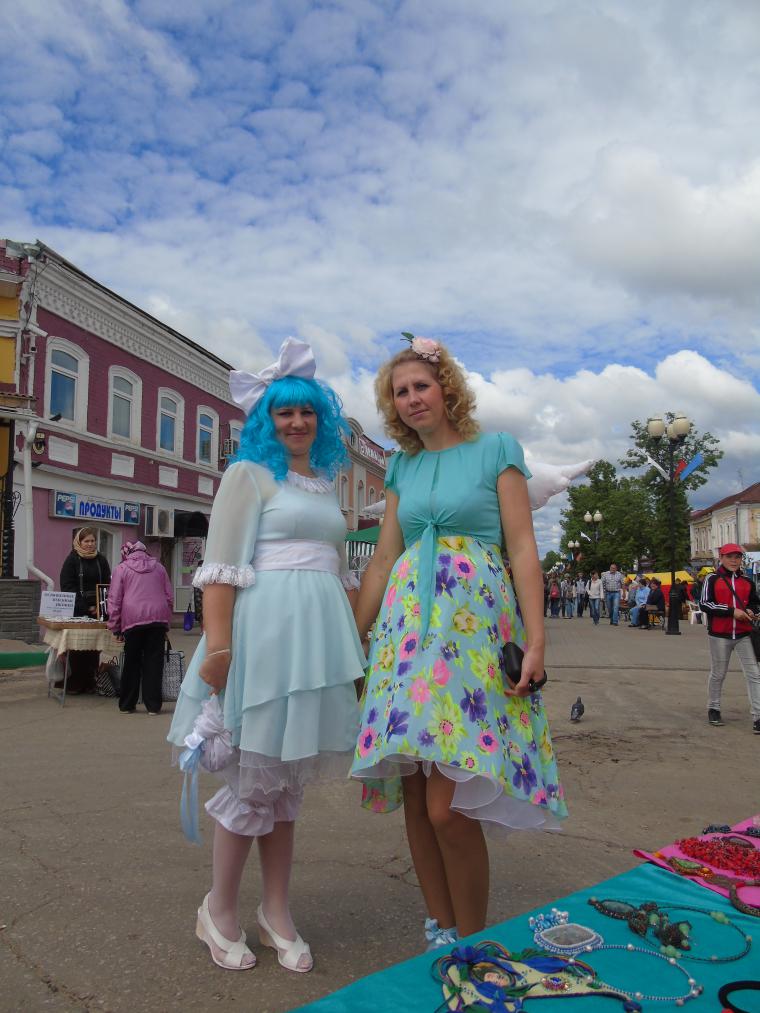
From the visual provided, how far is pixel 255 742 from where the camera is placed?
239 cm

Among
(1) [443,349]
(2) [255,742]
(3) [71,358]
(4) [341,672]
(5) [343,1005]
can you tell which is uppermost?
(3) [71,358]

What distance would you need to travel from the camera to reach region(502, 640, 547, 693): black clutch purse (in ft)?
7.64

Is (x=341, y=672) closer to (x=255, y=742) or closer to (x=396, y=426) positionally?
(x=255, y=742)

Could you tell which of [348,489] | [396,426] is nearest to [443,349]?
[396,426]

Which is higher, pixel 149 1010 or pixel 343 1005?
pixel 343 1005

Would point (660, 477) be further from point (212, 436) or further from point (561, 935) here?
point (561, 935)

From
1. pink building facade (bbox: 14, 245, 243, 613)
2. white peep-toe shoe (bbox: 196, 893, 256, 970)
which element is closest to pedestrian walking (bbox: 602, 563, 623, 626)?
pink building facade (bbox: 14, 245, 243, 613)

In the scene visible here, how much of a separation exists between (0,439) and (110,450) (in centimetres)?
334

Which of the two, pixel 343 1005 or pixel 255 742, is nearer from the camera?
pixel 343 1005

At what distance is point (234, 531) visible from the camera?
2.54m

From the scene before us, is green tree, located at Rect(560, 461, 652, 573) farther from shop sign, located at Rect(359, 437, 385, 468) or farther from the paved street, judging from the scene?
the paved street

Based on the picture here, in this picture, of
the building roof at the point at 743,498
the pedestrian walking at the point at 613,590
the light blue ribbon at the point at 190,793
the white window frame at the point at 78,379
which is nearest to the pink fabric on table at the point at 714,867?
the light blue ribbon at the point at 190,793

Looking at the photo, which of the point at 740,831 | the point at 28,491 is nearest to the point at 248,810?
the point at 740,831

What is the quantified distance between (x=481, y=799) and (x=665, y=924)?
599mm
